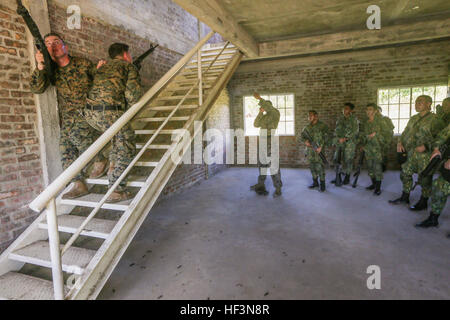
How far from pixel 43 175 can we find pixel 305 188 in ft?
14.5

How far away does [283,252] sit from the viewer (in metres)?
2.87

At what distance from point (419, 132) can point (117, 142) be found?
4.05 metres

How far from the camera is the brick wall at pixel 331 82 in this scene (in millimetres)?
6352

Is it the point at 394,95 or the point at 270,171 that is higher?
the point at 394,95

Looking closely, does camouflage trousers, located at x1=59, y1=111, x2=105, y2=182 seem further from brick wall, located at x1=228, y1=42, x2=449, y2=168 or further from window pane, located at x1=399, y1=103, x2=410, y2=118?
window pane, located at x1=399, y1=103, x2=410, y2=118

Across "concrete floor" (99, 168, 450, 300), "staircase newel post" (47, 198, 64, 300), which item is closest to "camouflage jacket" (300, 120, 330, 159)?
"concrete floor" (99, 168, 450, 300)

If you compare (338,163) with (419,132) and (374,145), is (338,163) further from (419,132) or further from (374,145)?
(419,132)

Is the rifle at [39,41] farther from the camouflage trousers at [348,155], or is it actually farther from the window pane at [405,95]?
the window pane at [405,95]

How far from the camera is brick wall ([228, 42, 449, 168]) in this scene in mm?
6352

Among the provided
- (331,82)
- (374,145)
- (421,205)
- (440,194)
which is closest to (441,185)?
(440,194)

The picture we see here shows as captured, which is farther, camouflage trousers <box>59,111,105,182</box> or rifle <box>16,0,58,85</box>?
camouflage trousers <box>59,111,105,182</box>

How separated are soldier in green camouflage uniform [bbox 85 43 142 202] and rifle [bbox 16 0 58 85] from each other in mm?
398
